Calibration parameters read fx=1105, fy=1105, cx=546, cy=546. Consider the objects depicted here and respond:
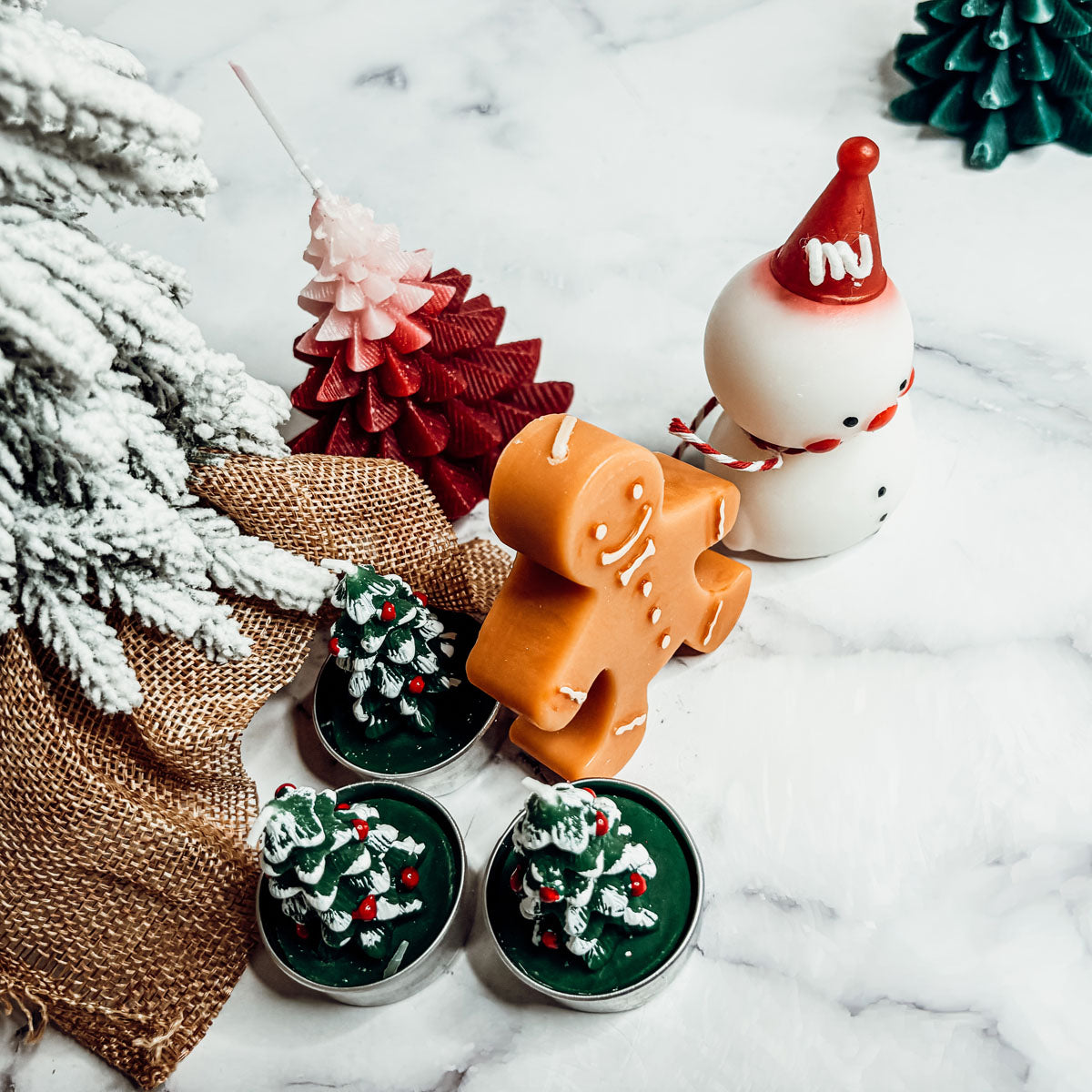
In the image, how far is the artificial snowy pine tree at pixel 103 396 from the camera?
A: 1.84ft

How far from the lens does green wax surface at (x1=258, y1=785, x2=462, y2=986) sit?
2.39 ft

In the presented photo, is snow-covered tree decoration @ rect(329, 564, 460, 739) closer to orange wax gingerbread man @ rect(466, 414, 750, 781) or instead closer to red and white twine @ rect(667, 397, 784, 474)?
orange wax gingerbread man @ rect(466, 414, 750, 781)

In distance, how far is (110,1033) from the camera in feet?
2.46

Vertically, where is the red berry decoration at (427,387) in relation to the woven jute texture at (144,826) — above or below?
above

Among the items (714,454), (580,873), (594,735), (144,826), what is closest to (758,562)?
(714,454)

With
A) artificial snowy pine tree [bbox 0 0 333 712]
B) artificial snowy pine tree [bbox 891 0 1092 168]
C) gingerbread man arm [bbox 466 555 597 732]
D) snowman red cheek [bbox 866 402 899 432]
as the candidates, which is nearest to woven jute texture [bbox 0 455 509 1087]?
artificial snowy pine tree [bbox 0 0 333 712]

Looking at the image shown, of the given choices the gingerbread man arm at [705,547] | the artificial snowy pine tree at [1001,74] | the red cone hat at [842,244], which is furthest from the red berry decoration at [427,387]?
the artificial snowy pine tree at [1001,74]

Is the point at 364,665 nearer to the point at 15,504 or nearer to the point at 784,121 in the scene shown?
the point at 15,504

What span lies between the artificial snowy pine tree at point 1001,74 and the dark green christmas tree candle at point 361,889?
34.1 inches

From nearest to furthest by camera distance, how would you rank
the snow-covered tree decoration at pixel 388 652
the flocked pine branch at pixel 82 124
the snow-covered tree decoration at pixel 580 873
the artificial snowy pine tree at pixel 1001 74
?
the flocked pine branch at pixel 82 124 < the snow-covered tree decoration at pixel 580 873 < the snow-covered tree decoration at pixel 388 652 < the artificial snowy pine tree at pixel 1001 74

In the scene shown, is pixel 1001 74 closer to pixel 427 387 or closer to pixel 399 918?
pixel 427 387

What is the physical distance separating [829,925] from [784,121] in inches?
33.0

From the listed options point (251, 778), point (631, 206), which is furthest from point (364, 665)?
point (631, 206)

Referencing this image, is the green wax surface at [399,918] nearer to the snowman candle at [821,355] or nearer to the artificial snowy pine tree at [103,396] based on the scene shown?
the artificial snowy pine tree at [103,396]
